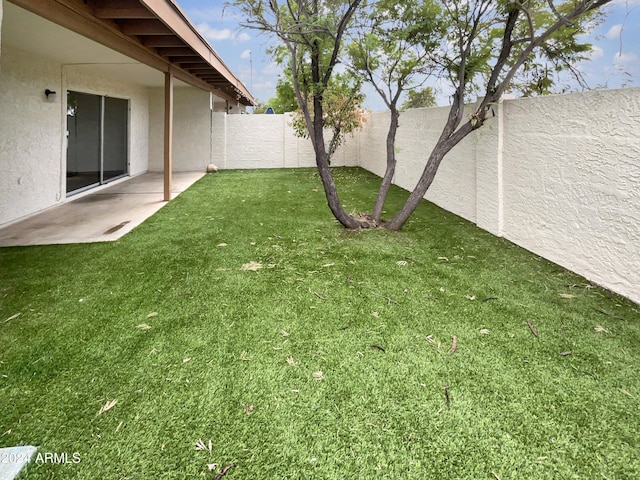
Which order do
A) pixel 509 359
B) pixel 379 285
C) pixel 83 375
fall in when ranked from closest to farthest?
1. pixel 83 375
2. pixel 509 359
3. pixel 379 285

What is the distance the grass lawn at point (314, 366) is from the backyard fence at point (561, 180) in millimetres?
338

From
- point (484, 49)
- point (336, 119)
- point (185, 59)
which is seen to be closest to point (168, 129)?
point (185, 59)

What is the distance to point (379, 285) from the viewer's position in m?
3.62

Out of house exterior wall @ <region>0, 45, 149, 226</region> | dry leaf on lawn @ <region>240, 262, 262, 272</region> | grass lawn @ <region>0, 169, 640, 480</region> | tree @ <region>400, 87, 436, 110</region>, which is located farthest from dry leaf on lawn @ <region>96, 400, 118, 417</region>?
tree @ <region>400, 87, 436, 110</region>

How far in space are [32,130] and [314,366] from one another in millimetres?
6605

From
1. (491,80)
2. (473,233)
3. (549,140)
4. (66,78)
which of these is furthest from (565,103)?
(66,78)

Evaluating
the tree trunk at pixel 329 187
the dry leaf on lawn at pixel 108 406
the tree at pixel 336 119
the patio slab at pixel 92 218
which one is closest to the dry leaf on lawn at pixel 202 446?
the dry leaf on lawn at pixel 108 406

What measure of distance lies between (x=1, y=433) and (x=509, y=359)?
2742mm

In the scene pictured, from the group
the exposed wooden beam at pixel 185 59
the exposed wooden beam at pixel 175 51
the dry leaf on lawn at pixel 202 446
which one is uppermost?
the exposed wooden beam at pixel 185 59

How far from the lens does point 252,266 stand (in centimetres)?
411

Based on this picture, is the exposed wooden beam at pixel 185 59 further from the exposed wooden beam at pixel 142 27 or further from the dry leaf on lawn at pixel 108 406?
the dry leaf on lawn at pixel 108 406

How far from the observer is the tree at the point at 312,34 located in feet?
14.8

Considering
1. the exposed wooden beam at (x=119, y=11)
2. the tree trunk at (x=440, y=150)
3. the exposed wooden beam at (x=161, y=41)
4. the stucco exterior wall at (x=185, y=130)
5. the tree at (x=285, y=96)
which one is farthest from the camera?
the stucco exterior wall at (x=185, y=130)

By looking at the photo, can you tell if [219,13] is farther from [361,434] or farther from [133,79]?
[133,79]
